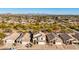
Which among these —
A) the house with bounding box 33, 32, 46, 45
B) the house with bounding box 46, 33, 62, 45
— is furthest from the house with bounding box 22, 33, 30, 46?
the house with bounding box 46, 33, 62, 45

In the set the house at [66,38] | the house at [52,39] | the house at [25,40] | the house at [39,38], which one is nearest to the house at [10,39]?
the house at [25,40]

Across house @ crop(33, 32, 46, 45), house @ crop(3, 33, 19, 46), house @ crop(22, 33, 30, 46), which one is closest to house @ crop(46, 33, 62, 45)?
house @ crop(33, 32, 46, 45)

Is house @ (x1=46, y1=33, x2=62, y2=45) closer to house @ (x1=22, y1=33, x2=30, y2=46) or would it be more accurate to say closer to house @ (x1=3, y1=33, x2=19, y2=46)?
house @ (x1=22, y1=33, x2=30, y2=46)

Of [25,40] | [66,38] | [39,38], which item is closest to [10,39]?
[25,40]

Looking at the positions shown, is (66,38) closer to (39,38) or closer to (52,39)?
(52,39)

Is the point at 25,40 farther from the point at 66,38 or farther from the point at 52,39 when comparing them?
the point at 66,38

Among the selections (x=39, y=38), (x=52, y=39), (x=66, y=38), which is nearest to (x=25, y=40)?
(x=39, y=38)

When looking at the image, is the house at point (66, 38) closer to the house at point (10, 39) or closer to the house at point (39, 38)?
the house at point (39, 38)

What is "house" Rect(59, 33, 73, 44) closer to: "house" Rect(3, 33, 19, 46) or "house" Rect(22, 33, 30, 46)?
"house" Rect(22, 33, 30, 46)
